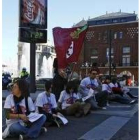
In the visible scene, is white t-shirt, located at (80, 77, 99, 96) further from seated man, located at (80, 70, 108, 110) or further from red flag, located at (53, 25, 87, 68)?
red flag, located at (53, 25, 87, 68)

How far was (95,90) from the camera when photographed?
13.2m

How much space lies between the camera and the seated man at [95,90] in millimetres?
12523

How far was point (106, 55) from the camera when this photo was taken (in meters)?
79.8

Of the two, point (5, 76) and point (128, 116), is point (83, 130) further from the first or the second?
point (5, 76)

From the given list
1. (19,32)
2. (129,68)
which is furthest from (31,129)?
(129,68)

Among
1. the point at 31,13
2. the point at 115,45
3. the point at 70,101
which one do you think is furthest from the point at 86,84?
the point at 115,45

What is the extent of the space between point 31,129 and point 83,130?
1.66 metres

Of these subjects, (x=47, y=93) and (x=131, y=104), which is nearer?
(x=47, y=93)

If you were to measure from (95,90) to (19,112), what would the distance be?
6265 mm

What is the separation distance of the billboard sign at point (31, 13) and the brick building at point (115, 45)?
192ft

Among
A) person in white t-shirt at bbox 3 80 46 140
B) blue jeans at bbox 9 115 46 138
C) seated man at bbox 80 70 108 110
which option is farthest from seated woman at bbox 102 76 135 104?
person in white t-shirt at bbox 3 80 46 140

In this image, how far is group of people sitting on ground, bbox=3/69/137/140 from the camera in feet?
23.4

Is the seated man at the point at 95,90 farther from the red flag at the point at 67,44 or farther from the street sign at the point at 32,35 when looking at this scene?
the street sign at the point at 32,35

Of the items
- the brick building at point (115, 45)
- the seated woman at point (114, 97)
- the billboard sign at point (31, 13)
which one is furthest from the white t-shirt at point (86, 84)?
the brick building at point (115, 45)
